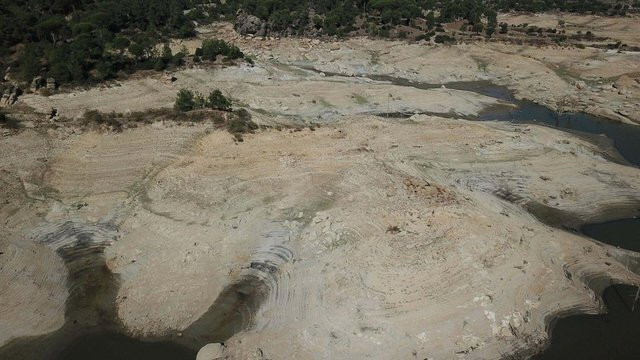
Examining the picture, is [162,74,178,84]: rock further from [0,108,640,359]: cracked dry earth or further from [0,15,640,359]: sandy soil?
[0,108,640,359]: cracked dry earth

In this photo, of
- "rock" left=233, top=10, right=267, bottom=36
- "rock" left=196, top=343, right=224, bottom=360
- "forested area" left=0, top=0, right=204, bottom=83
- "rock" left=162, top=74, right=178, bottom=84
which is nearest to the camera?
"rock" left=196, top=343, right=224, bottom=360

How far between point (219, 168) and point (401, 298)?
2060 centimetres

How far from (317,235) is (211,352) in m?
11.4

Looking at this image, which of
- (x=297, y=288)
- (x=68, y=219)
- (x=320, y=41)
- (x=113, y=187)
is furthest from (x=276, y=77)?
(x=297, y=288)

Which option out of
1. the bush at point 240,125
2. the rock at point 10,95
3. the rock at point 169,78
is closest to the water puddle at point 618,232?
the bush at point 240,125

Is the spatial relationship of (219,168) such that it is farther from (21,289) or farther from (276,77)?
(276,77)

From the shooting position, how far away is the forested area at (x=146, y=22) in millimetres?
63125

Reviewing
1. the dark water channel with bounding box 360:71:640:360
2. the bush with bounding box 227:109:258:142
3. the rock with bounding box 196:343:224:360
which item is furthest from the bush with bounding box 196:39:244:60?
the rock with bounding box 196:343:224:360

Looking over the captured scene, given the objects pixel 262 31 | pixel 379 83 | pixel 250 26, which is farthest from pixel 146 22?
pixel 379 83

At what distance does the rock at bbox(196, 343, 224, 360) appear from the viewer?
2658cm

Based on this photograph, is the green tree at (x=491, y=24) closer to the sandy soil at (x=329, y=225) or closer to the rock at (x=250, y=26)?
the rock at (x=250, y=26)

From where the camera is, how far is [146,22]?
291 ft

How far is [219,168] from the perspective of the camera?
4219 centimetres

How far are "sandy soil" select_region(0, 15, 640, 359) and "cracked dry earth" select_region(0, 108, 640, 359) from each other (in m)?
0.13
